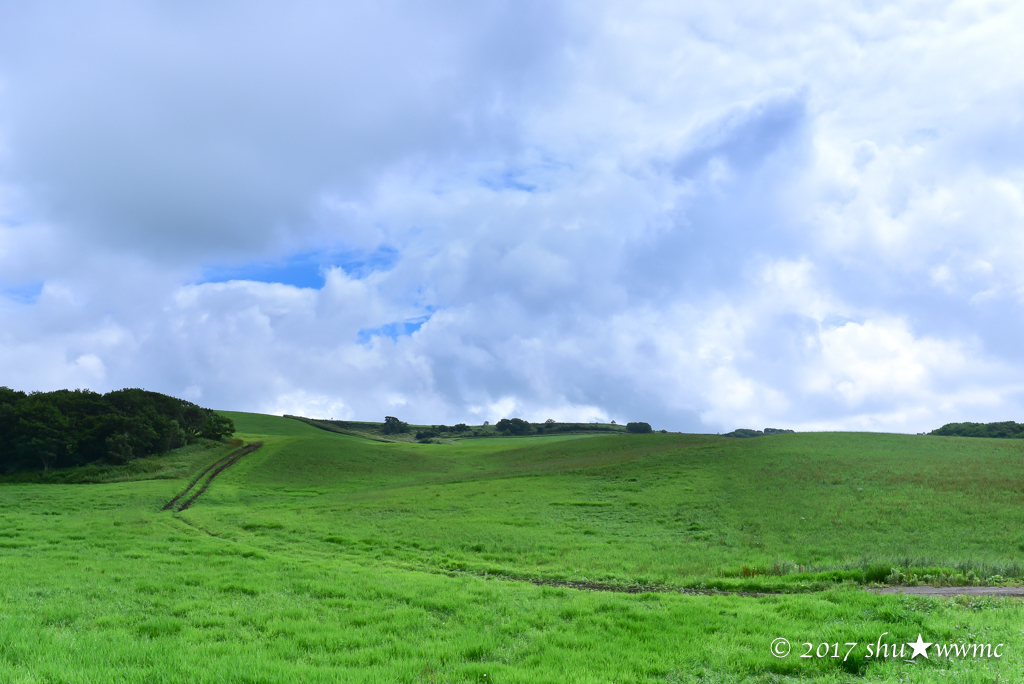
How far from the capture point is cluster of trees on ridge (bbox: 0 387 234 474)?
185 ft

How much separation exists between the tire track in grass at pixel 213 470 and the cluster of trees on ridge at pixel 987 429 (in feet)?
390

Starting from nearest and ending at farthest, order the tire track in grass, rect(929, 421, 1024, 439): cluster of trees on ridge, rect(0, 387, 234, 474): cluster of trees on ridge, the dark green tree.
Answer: the tire track in grass
rect(0, 387, 234, 474): cluster of trees on ridge
rect(929, 421, 1024, 439): cluster of trees on ridge
the dark green tree

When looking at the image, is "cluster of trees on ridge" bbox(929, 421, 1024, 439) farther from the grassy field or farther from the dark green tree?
the dark green tree

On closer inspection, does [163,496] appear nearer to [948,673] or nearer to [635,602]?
[635,602]

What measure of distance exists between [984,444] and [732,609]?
196ft

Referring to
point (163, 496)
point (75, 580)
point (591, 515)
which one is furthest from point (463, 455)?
point (75, 580)

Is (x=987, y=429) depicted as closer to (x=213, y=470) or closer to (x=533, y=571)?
(x=533, y=571)

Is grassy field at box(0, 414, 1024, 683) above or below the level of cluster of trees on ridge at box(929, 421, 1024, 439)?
below

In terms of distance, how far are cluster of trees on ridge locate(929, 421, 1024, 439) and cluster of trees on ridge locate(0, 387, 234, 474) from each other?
129668 mm

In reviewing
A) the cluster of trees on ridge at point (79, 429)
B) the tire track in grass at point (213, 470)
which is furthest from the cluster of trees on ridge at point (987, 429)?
the cluster of trees on ridge at point (79, 429)

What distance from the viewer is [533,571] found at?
20922 mm

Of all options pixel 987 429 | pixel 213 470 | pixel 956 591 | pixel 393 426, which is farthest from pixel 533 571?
pixel 393 426

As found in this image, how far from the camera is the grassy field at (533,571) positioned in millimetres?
9359

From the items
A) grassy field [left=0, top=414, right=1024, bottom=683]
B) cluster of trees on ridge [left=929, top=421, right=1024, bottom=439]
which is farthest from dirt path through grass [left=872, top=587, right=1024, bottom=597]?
cluster of trees on ridge [left=929, top=421, right=1024, bottom=439]
